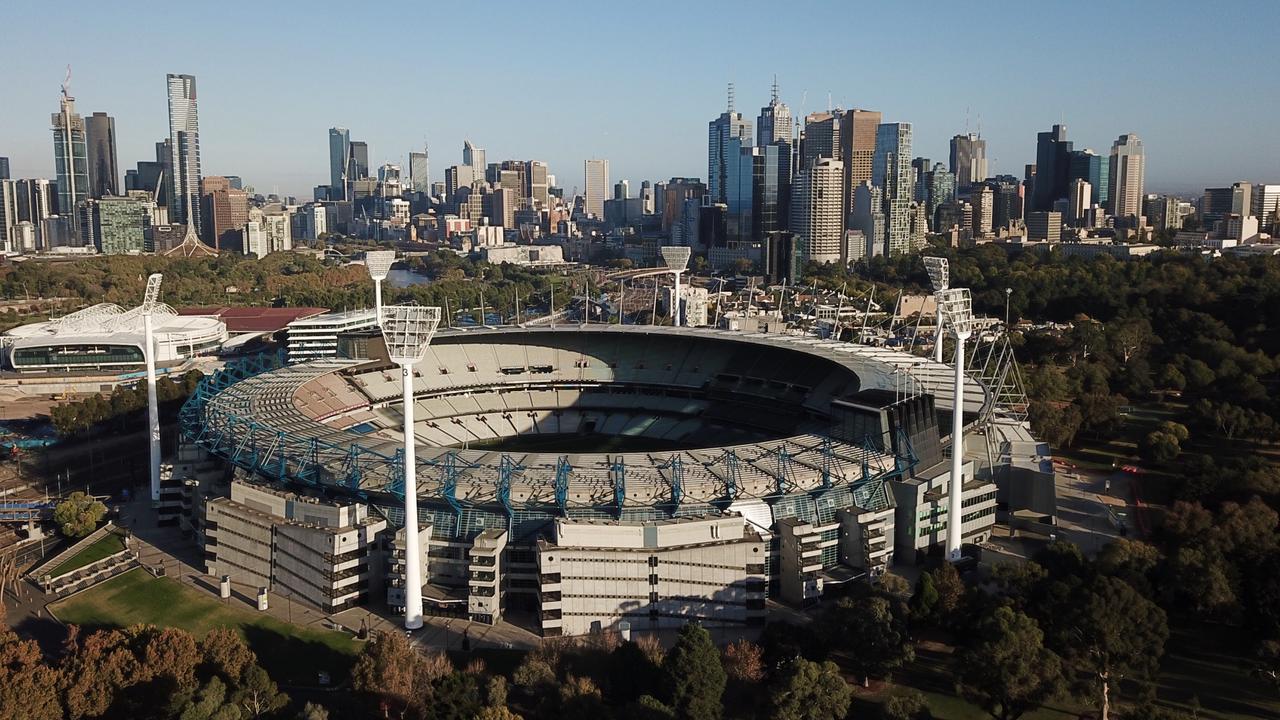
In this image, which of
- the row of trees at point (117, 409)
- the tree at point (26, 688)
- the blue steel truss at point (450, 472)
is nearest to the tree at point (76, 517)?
the blue steel truss at point (450, 472)

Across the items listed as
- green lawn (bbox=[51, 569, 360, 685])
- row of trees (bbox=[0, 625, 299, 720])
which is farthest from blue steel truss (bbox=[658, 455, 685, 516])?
row of trees (bbox=[0, 625, 299, 720])

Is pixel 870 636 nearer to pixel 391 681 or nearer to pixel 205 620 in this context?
pixel 391 681

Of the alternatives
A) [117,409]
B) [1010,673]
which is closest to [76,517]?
[117,409]

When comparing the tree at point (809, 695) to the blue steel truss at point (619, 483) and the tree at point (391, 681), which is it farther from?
the blue steel truss at point (619, 483)

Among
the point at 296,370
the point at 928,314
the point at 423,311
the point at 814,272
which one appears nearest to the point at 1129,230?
the point at 814,272

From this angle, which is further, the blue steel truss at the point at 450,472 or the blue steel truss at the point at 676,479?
the blue steel truss at the point at 450,472

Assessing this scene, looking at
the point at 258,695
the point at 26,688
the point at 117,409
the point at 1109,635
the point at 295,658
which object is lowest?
the point at 295,658

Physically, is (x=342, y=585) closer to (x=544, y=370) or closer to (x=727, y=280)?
(x=544, y=370)
